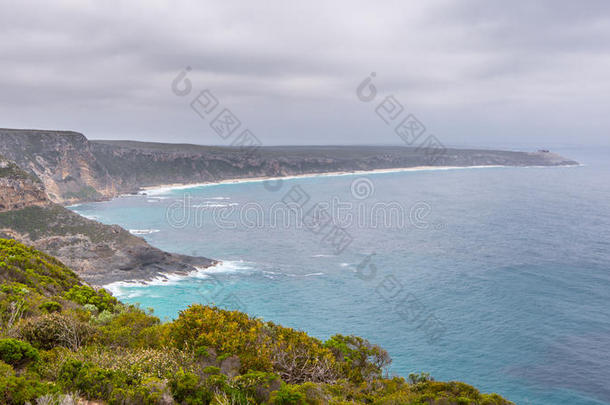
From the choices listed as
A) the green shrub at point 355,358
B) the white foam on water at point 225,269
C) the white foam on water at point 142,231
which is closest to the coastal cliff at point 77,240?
the white foam on water at point 225,269

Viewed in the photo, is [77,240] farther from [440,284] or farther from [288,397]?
[288,397]

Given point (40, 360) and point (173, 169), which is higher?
point (173, 169)

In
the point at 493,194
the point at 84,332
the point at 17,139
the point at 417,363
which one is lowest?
the point at 417,363

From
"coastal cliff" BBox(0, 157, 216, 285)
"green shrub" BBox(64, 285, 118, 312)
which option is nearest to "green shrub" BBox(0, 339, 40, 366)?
"green shrub" BBox(64, 285, 118, 312)

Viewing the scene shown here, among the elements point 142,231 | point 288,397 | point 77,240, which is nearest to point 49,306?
point 288,397

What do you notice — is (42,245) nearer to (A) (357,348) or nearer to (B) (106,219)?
(B) (106,219)

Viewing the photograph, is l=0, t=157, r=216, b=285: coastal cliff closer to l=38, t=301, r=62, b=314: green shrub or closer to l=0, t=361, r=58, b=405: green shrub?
l=38, t=301, r=62, b=314: green shrub

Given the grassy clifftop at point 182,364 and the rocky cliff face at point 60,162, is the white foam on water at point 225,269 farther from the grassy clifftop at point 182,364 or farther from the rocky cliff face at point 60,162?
the rocky cliff face at point 60,162

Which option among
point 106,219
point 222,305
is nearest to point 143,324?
point 222,305
